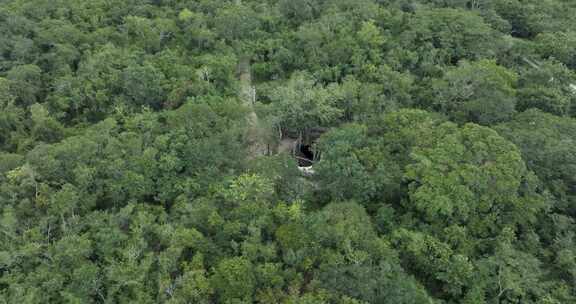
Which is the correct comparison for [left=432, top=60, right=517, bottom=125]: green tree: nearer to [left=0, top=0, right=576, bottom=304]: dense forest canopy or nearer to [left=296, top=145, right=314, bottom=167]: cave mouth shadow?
[left=0, top=0, right=576, bottom=304]: dense forest canopy

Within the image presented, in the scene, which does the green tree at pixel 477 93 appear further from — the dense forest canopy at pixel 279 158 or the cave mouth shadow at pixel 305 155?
the cave mouth shadow at pixel 305 155

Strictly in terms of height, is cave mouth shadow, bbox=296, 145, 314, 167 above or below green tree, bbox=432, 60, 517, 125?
below

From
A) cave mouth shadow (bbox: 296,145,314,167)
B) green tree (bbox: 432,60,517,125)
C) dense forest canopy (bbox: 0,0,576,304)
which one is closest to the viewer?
dense forest canopy (bbox: 0,0,576,304)

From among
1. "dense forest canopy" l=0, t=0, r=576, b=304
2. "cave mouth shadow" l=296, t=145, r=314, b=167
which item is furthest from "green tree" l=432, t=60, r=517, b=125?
"cave mouth shadow" l=296, t=145, r=314, b=167

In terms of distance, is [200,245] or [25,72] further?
[25,72]

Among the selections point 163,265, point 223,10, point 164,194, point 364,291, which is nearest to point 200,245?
point 163,265

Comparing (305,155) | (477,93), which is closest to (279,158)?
(305,155)

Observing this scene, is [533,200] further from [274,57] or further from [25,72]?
[25,72]
